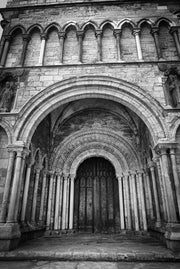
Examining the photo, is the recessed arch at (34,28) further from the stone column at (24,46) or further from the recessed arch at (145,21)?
the recessed arch at (145,21)

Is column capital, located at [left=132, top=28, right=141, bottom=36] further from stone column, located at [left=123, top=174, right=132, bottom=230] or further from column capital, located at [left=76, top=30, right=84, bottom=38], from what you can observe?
stone column, located at [left=123, top=174, right=132, bottom=230]

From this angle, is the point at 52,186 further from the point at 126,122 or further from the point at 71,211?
the point at 126,122

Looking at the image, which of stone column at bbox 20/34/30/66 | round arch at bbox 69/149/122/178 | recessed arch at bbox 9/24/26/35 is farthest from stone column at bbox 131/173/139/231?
recessed arch at bbox 9/24/26/35

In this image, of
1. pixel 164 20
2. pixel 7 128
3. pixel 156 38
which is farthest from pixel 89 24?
pixel 7 128

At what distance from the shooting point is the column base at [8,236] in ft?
14.8

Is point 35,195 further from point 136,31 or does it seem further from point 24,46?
point 136,31

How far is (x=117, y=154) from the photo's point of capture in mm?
8961

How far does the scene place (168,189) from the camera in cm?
509

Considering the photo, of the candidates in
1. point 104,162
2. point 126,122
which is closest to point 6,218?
point 104,162

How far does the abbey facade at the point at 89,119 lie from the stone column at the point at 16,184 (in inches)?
1.1

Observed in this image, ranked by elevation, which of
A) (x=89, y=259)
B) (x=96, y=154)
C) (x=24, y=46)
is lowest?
(x=89, y=259)

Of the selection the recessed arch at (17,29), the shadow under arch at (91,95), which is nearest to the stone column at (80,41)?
the shadow under arch at (91,95)

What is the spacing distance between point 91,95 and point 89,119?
10.5ft

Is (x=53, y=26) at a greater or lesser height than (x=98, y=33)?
greater
